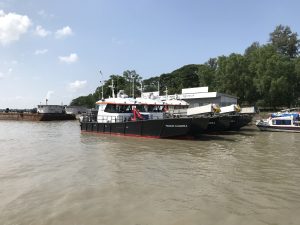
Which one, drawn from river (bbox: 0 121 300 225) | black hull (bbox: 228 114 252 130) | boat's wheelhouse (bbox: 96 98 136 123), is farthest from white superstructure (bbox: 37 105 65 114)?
river (bbox: 0 121 300 225)

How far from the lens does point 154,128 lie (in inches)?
1025

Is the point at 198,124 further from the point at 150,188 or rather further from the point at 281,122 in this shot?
the point at 150,188

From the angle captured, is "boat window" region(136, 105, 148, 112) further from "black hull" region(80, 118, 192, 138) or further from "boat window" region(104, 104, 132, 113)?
"black hull" region(80, 118, 192, 138)

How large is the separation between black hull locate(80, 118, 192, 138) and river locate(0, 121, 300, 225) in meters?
5.74

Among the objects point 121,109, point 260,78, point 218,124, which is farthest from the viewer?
point 260,78

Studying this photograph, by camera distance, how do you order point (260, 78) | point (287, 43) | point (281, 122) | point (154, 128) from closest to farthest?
point (154, 128)
point (281, 122)
point (260, 78)
point (287, 43)

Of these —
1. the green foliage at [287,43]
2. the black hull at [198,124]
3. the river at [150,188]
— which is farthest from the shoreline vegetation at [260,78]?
the river at [150,188]

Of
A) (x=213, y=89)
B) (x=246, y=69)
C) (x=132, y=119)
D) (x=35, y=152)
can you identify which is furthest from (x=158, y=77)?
(x=35, y=152)

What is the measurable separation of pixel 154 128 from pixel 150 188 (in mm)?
14853

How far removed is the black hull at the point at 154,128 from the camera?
82.6 feet

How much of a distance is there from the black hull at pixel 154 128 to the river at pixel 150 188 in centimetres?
574

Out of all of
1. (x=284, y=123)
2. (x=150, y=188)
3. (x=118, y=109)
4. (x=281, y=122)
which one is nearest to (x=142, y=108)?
(x=118, y=109)

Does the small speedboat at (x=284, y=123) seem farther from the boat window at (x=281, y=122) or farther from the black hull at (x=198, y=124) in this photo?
the black hull at (x=198, y=124)

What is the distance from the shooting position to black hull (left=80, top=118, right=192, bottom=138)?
25172mm
